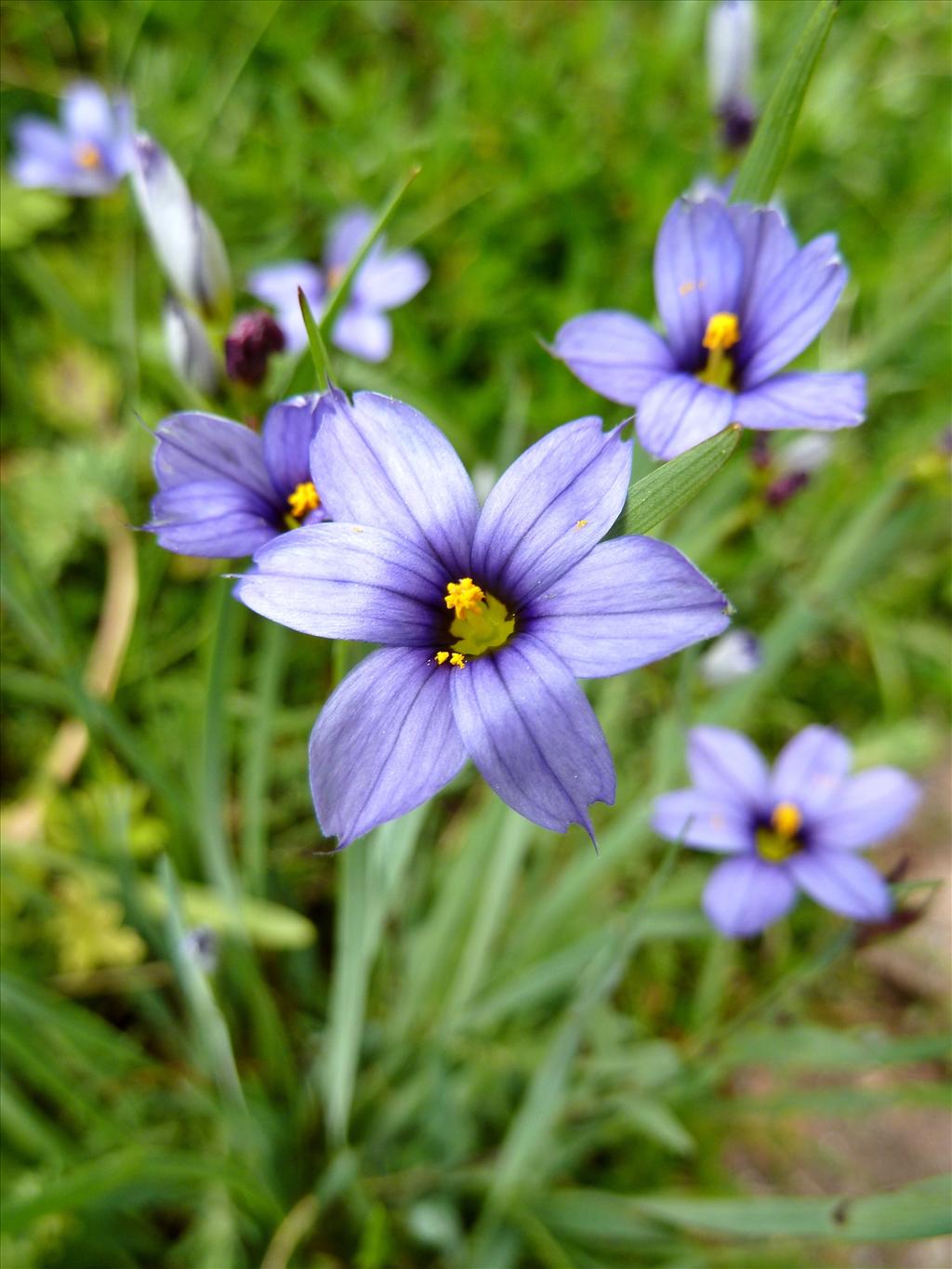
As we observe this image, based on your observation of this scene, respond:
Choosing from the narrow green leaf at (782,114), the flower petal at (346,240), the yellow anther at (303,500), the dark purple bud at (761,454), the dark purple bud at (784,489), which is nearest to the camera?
the narrow green leaf at (782,114)

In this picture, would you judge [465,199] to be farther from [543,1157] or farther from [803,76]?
[543,1157]

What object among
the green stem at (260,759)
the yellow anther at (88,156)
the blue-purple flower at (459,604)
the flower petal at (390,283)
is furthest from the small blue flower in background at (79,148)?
the blue-purple flower at (459,604)

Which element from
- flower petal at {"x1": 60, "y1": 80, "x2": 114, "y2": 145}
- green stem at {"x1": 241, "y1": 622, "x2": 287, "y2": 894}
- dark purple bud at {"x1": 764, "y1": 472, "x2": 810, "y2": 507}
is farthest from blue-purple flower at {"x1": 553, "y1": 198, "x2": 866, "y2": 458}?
flower petal at {"x1": 60, "y1": 80, "x2": 114, "y2": 145}

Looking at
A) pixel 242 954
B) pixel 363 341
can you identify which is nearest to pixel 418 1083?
pixel 242 954

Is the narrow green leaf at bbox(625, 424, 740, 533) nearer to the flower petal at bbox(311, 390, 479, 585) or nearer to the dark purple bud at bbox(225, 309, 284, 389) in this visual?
the flower petal at bbox(311, 390, 479, 585)

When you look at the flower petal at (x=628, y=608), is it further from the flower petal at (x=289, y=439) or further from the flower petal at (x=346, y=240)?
the flower petal at (x=346, y=240)
